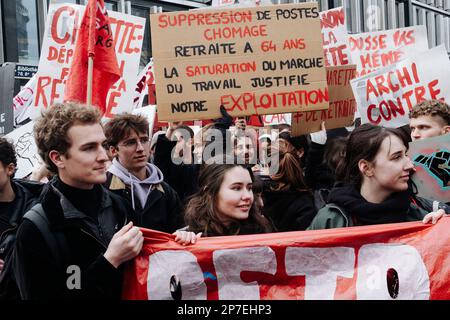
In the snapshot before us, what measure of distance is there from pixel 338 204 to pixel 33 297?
1445 mm

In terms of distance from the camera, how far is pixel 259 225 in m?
3.44

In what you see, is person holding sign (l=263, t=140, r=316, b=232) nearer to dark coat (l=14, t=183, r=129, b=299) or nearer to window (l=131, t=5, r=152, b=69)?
dark coat (l=14, t=183, r=129, b=299)

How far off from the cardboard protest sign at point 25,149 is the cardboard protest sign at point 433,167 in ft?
12.0

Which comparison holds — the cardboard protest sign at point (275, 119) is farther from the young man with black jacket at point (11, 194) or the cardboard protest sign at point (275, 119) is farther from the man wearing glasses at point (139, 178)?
the young man with black jacket at point (11, 194)

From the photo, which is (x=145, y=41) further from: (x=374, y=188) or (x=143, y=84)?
(x=374, y=188)

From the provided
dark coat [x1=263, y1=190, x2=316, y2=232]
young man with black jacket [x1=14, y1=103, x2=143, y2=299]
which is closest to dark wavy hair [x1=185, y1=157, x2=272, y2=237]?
young man with black jacket [x1=14, y1=103, x2=143, y2=299]

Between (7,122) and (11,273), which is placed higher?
(7,122)

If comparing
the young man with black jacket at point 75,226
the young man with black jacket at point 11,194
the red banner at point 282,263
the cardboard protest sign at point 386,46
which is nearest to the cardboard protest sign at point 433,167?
the red banner at point 282,263

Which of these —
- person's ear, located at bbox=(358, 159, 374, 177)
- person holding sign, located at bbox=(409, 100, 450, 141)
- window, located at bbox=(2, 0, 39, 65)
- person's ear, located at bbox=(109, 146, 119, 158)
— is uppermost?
window, located at bbox=(2, 0, 39, 65)

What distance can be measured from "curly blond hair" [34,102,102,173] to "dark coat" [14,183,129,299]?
0.19 metres

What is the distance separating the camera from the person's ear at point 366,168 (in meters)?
3.23

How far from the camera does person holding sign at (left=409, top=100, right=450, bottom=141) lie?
418 cm

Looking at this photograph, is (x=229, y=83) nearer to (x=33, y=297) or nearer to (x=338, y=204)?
(x=338, y=204)
